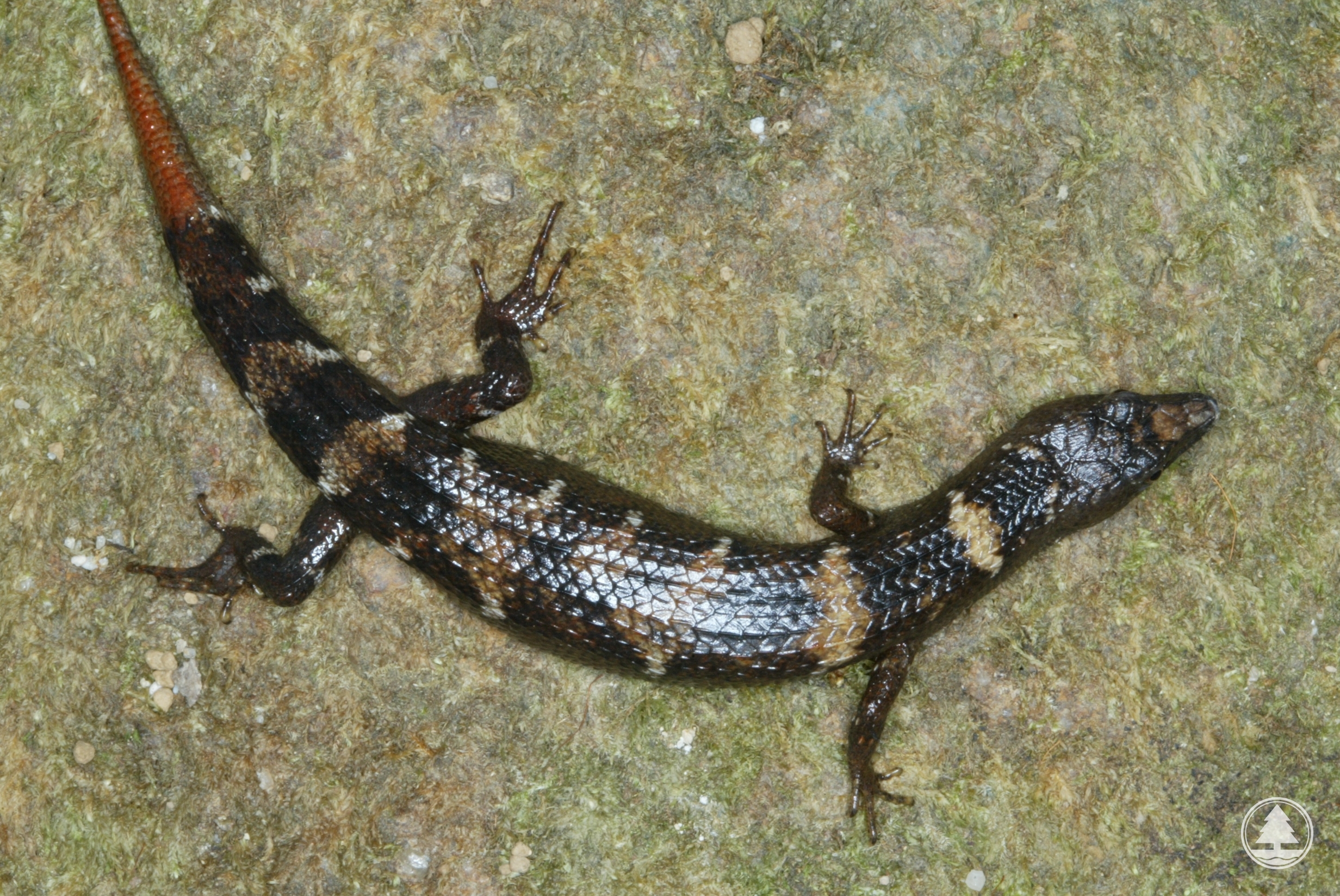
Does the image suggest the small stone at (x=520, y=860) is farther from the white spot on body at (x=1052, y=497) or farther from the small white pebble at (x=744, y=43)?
the small white pebble at (x=744, y=43)

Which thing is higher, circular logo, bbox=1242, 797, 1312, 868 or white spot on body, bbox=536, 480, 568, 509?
white spot on body, bbox=536, 480, 568, 509

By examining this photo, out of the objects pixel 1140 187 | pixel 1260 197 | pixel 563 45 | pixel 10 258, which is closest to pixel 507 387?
pixel 563 45

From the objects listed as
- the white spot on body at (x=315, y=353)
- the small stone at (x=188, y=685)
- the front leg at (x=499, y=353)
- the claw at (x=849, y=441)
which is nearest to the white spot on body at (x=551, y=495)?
the front leg at (x=499, y=353)

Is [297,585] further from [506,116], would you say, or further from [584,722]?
[506,116]

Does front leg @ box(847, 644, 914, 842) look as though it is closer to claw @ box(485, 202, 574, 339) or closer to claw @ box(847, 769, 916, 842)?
claw @ box(847, 769, 916, 842)

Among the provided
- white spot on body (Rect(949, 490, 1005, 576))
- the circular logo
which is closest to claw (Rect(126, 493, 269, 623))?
white spot on body (Rect(949, 490, 1005, 576))

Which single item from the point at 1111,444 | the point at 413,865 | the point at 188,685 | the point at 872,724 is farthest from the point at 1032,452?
the point at 188,685

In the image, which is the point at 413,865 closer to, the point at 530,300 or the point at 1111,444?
the point at 530,300
